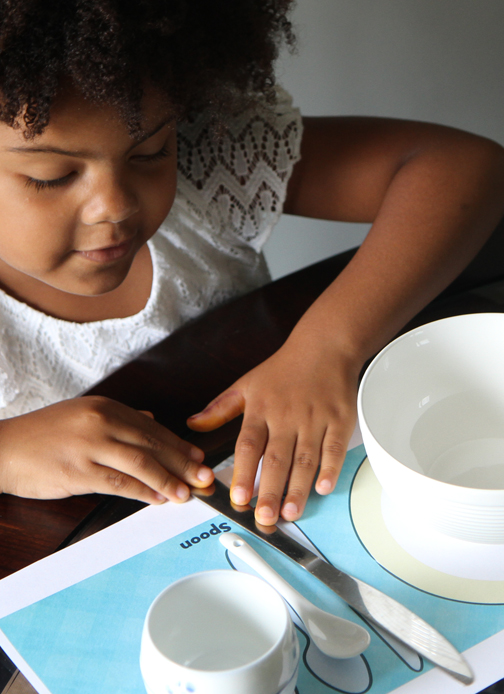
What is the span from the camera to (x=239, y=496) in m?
0.42

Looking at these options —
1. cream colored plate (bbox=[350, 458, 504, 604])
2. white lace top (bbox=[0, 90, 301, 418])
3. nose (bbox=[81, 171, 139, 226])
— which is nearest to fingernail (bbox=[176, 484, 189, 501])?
cream colored plate (bbox=[350, 458, 504, 604])

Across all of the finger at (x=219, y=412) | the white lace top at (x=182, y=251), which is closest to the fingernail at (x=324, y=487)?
the finger at (x=219, y=412)

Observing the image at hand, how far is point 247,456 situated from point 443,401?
14 cm

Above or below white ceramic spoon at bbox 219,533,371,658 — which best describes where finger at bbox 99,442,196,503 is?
below

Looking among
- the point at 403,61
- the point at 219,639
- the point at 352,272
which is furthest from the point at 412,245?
the point at 403,61

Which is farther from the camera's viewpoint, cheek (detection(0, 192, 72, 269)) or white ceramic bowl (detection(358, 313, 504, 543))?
cheek (detection(0, 192, 72, 269))

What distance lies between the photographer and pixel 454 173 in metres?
0.70

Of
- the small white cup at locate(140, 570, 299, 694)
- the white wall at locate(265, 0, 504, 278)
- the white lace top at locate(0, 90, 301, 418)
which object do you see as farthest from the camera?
the white wall at locate(265, 0, 504, 278)

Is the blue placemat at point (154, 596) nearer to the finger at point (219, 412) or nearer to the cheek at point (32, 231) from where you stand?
A: the finger at point (219, 412)

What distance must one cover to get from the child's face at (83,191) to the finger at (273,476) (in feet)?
0.75

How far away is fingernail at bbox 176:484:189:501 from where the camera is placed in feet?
1.40

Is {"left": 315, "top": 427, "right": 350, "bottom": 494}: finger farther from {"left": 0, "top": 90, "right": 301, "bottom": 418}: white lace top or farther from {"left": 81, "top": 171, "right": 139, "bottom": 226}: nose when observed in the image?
{"left": 0, "top": 90, "right": 301, "bottom": 418}: white lace top

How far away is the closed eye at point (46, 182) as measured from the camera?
1.67 feet

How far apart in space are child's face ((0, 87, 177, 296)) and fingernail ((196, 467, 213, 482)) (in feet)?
0.74
